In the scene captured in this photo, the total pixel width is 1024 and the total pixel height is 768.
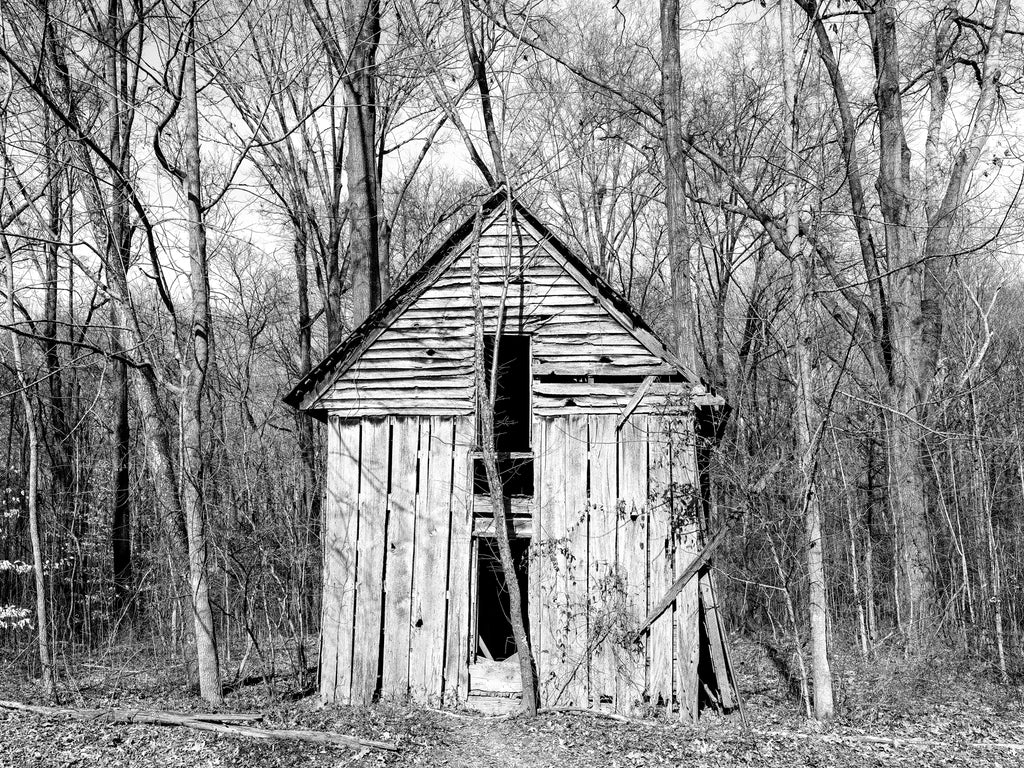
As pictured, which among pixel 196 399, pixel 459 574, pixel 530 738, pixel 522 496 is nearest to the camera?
pixel 530 738

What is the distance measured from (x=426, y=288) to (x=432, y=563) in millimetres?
3465

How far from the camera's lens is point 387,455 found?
966 centimetres

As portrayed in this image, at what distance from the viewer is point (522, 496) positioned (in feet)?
33.0

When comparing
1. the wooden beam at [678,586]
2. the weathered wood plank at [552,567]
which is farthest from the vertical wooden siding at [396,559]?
the wooden beam at [678,586]

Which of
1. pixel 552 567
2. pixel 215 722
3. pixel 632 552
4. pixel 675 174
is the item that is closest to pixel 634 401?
pixel 632 552

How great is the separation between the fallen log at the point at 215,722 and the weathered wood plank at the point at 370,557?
1.29m

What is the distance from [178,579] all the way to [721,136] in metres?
18.6

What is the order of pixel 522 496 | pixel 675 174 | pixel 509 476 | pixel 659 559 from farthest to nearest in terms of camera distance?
pixel 675 174
pixel 509 476
pixel 522 496
pixel 659 559

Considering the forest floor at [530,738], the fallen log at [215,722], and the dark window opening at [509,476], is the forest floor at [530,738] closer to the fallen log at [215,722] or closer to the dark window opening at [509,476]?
the fallen log at [215,722]

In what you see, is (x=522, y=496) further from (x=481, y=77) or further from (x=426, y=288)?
(x=481, y=77)

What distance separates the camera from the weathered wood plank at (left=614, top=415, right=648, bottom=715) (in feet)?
29.6

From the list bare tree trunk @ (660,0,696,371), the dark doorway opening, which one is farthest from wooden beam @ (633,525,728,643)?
bare tree trunk @ (660,0,696,371)

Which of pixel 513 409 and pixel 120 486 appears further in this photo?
pixel 120 486

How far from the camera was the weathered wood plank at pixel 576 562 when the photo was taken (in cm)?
909
